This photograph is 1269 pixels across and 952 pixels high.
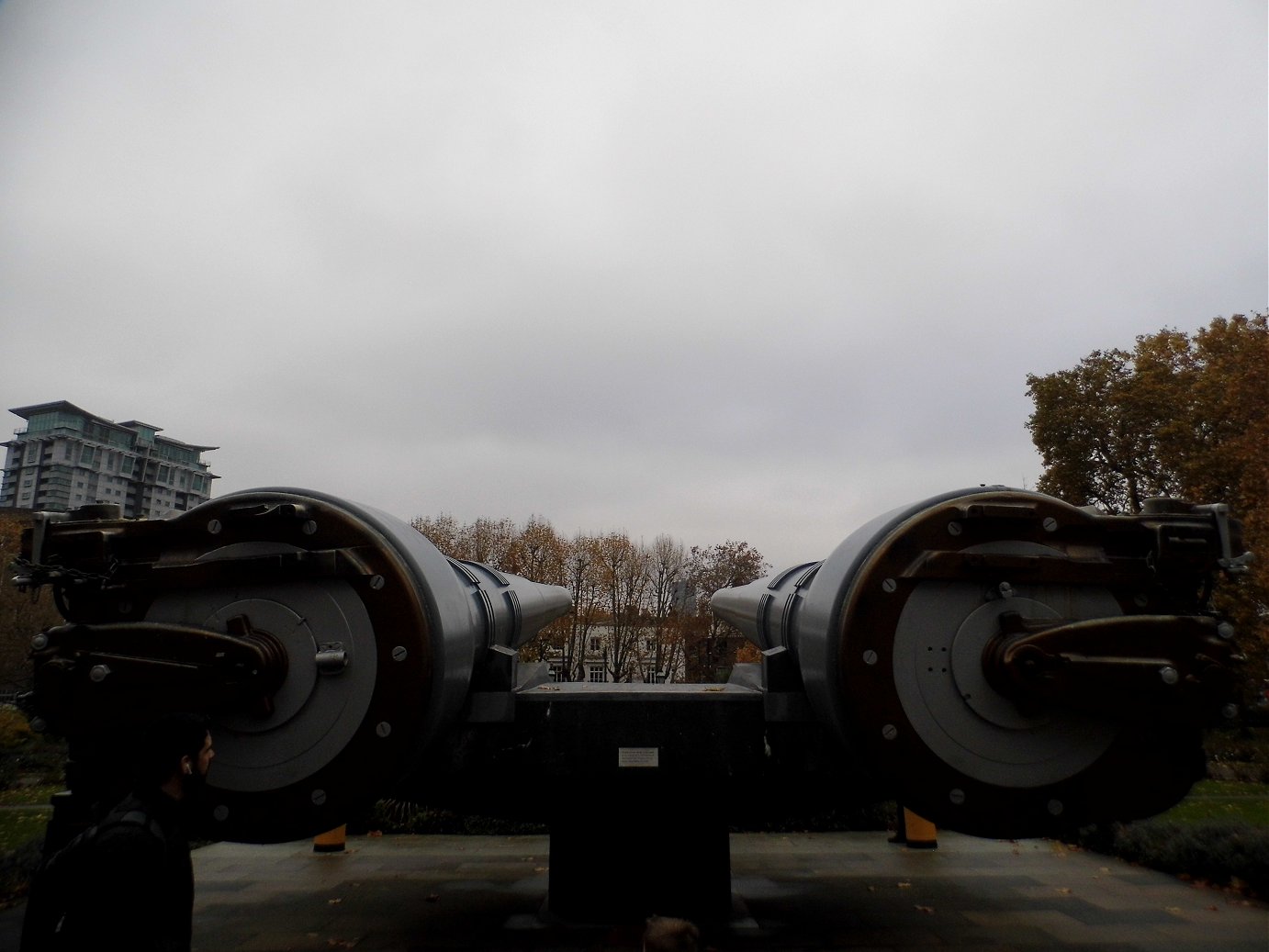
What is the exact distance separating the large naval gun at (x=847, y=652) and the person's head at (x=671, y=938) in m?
1.56

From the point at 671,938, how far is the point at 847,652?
169 centimetres

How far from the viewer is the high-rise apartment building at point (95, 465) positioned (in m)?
20.1

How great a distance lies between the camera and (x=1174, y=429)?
23.1 m

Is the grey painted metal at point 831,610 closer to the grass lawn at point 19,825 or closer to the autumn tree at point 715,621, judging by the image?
the grass lawn at point 19,825

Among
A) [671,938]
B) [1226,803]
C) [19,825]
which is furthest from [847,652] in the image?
[1226,803]

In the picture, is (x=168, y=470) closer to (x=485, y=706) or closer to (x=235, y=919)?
(x=235, y=919)

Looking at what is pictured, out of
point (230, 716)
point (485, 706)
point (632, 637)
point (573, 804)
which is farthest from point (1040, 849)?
point (632, 637)

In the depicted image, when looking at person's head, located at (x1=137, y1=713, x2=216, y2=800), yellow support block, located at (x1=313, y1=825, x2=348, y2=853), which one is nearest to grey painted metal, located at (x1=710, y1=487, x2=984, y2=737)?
person's head, located at (x1=137, y1=713, x2=216, y2=800)

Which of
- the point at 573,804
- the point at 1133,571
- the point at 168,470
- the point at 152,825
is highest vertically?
the point at 168,470

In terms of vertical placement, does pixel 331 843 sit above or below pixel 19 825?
above

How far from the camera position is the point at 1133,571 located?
3.88m

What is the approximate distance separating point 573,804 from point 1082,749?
289 cm

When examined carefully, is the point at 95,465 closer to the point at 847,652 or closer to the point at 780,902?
the point at 780,902

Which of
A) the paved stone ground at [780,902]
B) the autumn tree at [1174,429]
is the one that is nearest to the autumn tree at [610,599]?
the autumn tree at [1174,429]
